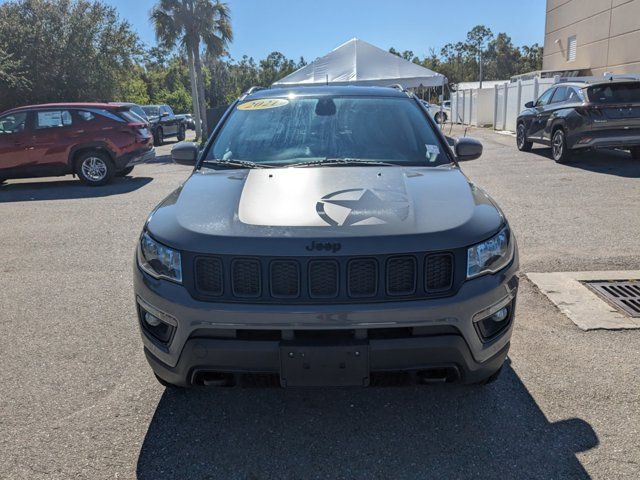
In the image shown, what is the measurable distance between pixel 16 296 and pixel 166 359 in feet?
10.2

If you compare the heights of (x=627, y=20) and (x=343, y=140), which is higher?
(x=627, y=20)

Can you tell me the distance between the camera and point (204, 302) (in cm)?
241

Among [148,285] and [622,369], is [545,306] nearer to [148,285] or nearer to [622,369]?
[622,369]

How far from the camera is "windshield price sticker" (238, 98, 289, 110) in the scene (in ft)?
13.4

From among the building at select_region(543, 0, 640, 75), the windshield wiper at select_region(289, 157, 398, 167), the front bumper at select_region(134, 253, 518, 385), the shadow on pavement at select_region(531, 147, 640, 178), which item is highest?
the building at select_region(543, 0, 640, 75)

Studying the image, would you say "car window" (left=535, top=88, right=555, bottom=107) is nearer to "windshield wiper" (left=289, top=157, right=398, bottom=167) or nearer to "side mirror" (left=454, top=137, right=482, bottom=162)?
"side mirror" (left=454, top=137, right=482, bottom=162)

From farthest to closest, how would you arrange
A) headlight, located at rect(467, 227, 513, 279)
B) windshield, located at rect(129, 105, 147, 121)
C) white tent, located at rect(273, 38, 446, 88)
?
white tent, located at rect(273, 38, 446, 88) → windshield, located at rect(129, 105, 147, 121) → headlight, located at rect(467, 227, 513, 279)

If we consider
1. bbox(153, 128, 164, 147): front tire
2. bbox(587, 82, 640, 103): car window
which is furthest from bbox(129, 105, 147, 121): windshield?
bbox(587, 82, 640, 103): car window

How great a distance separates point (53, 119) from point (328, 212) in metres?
10.9

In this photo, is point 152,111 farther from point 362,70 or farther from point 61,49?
point 362,70

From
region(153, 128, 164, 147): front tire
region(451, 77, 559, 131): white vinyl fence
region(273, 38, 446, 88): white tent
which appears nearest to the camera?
region(273, 38, 446, 88): white tent

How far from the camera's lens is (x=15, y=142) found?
37.8ft

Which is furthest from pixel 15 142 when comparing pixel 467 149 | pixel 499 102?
pixel 499 102

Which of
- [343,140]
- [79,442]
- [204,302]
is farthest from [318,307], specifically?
[343,140]
